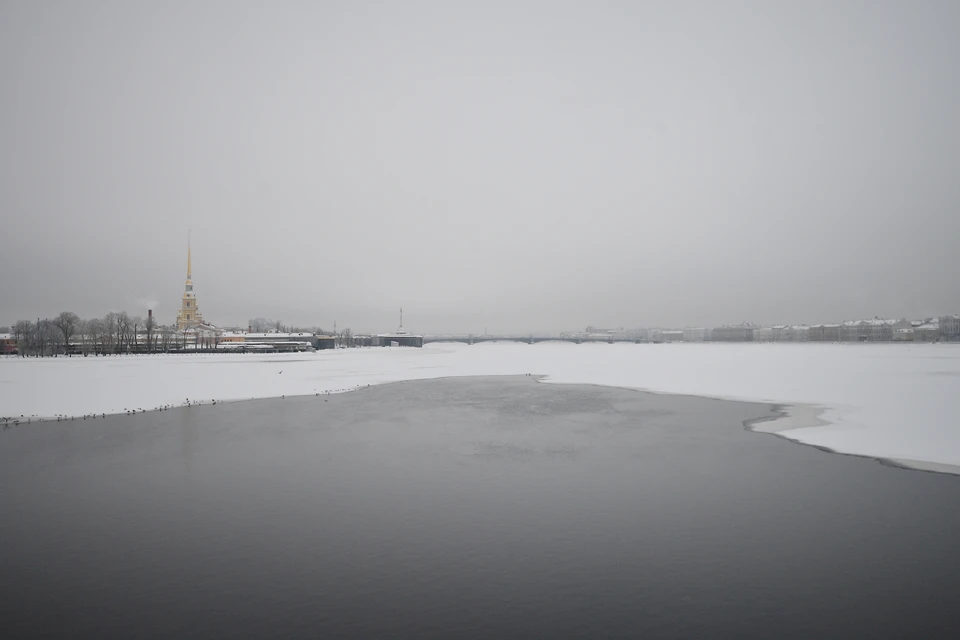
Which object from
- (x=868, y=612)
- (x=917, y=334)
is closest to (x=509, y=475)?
(x=868, y=612)

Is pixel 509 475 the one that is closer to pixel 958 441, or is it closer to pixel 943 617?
pixel 943 617

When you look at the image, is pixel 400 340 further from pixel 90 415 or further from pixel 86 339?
pixel 90 415

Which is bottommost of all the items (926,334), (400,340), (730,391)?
(730,391)

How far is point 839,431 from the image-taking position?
74.2 ft

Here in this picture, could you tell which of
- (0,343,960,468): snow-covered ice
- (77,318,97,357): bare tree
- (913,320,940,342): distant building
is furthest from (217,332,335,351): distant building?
(913,320,940,342): distant building

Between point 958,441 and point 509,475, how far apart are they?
16934mm

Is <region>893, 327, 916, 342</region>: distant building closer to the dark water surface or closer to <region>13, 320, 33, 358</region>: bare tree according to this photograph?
the dark water surface

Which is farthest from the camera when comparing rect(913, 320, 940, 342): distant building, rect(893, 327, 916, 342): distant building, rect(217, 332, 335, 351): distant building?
rect(893, 327, 916, 342): distant building

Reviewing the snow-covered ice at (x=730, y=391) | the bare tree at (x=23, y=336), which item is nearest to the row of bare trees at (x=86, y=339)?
the bare tree at (x=23, y=336)

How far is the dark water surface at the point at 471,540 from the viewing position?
27.4 ft

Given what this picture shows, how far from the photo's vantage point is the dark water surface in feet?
27.4

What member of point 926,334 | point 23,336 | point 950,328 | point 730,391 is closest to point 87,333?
point 23,336

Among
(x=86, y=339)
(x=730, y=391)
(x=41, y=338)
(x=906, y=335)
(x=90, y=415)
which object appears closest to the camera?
(x=90, y=415)

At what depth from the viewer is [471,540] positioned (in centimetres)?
1141
